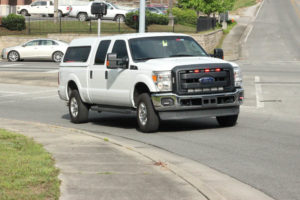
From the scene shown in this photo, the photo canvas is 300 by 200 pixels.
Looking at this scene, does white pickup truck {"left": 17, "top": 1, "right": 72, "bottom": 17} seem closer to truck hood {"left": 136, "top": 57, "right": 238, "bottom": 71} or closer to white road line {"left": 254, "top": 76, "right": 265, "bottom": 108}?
white road line {"left": 254, "top": 76, "right": 265, "bottom": 108}

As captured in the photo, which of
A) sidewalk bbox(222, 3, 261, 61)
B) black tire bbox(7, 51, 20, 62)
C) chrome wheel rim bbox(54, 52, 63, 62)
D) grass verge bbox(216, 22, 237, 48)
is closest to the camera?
chrome wheel rim bbox(54, 52, 63, 62)

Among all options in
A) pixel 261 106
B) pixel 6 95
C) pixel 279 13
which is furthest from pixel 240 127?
pixel 279 13

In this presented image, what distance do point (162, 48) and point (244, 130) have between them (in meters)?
2.48

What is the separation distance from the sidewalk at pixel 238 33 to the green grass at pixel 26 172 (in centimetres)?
3442

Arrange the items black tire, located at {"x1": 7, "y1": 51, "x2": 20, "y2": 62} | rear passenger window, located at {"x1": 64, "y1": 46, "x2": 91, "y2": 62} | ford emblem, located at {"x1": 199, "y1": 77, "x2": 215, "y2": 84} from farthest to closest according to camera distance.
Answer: black tire, located at {"x1": 7, "y1": 51, "x2": 20, "y2": 62} < rear passenger window, located at {"x1": 64, "y1": 46, "x2": 91, "y2": 62} < ford emblem, located at {"x1": 199, "y1": 77, "x2": 215, "y2": 84}

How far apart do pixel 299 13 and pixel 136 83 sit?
75.1 metres

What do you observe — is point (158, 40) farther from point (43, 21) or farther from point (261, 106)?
point (43, 21)

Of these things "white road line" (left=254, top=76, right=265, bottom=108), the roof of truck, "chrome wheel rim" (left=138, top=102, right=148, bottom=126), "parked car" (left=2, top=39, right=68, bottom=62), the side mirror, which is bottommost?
"white road line" (left=254, top=76, right=265, bottom=108)

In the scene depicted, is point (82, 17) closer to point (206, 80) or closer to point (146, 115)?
point (146, 115)

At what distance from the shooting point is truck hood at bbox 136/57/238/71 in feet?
A: 44.9

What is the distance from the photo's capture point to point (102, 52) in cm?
1589

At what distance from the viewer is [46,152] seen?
10664 millimetres

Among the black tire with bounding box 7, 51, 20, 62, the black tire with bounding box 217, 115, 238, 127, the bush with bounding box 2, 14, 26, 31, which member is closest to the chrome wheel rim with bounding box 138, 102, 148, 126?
the black tire with bounding box 217, 115, 238, 127

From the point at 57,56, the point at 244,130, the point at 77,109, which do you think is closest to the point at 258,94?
the point at 77,109
